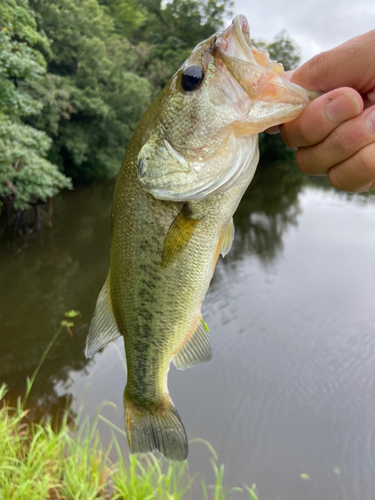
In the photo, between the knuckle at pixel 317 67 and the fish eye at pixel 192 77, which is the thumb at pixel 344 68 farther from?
the fish eye at pixel 192 77

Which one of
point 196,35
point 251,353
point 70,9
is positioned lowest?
point 251,353

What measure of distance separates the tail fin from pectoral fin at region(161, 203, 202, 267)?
32.0 inches

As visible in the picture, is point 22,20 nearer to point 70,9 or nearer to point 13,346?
point 70,9

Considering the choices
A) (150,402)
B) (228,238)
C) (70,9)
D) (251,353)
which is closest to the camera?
(228,238)

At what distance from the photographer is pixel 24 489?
2521 millimetres

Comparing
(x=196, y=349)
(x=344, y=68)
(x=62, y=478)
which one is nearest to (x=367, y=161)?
(x=344, y=68)

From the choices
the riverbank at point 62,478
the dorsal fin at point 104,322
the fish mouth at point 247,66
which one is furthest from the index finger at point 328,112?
the riverbank at point 62,478

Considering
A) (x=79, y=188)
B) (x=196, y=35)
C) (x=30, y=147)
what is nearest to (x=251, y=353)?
(x=30, y=147)

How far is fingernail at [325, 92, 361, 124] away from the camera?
4.20 ft

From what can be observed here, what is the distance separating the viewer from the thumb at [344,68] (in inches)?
53.6

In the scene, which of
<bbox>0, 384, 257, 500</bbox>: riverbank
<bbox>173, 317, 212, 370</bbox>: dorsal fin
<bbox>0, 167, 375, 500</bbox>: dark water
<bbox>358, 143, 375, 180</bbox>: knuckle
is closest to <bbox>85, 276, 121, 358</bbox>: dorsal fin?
<bbox>173, 317, 212, 370</bbox>: dorsal fin

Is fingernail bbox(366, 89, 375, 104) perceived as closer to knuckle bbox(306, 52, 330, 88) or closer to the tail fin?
knuckle bbox(306, 52, 330, 88)

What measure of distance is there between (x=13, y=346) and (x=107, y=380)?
6.61 feet

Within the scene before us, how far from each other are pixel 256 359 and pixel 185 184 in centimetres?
587
